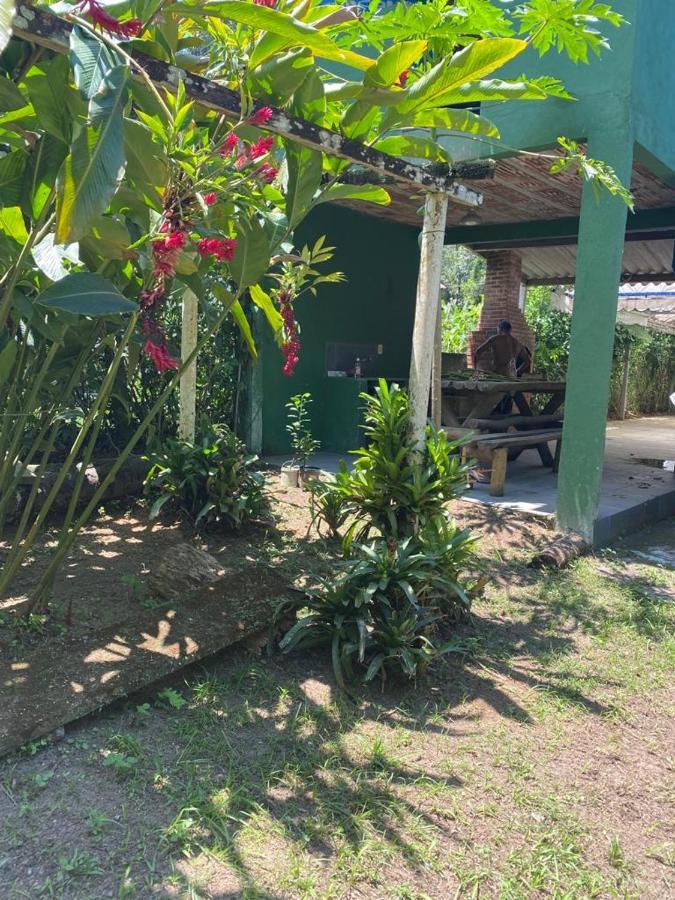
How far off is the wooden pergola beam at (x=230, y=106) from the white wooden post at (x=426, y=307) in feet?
0.47

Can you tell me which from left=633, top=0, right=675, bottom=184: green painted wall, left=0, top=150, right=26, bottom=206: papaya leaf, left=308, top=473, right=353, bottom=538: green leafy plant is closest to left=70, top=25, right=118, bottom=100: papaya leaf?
left=0, top=150, right=26, bottom=206: papaya leaf

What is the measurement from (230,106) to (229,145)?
0.20 metres

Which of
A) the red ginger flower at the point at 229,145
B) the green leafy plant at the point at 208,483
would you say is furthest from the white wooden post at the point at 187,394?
the red ginger flower at the point at 229,145

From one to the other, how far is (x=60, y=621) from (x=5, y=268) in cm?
175

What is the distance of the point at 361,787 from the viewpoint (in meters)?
2.59

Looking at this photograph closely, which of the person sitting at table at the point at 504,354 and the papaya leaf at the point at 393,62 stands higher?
the papaya leaf at the point at 393,62

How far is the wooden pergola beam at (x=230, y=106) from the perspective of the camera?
2213 millimetres

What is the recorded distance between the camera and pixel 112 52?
2.17m

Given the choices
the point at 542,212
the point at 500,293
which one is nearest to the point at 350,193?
the point at 542,212

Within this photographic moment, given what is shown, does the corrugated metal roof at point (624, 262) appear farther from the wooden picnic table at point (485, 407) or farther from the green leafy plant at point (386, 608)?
the green leafy plant at point (386, 608)

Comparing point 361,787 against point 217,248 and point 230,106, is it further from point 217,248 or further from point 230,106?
point 230,106

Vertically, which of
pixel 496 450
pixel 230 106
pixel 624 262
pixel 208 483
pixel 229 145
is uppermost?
Answer: pixel 624 262

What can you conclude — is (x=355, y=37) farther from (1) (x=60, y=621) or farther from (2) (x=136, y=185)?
(1) (x=60, y=621)

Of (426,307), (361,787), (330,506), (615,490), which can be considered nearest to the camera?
(361,787)
